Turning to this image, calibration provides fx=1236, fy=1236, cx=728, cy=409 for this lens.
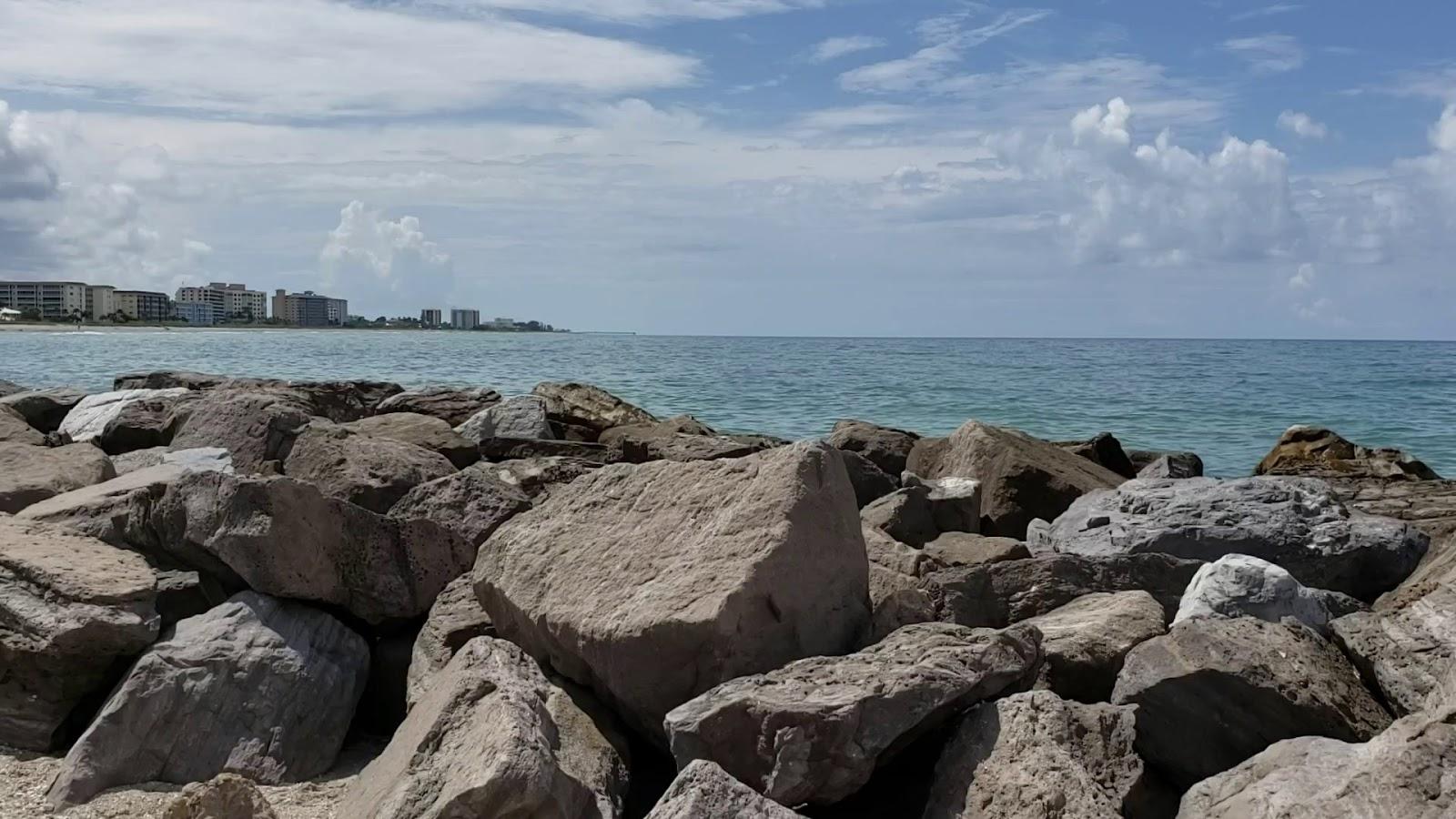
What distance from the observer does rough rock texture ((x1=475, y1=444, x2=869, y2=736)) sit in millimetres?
4051

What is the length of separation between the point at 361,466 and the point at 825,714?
12.7 ft

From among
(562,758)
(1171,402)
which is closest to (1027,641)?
(562,758)

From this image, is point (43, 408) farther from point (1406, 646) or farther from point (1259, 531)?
point (1406, 646)

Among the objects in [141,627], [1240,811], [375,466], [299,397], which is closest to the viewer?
[1240,811]

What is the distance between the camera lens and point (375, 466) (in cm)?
669

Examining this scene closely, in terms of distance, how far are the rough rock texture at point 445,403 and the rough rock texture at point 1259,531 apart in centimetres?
730

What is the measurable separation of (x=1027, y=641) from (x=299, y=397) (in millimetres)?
10037

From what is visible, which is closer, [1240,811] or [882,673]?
[1240,811]

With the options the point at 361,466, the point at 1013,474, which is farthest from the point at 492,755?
the point at 1013,474

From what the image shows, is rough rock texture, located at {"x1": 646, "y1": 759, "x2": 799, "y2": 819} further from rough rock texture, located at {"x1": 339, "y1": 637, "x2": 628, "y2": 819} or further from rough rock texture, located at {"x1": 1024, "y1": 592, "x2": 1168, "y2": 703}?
rough rock texture, located at {"x1": 1024, "y1": 592, "x2": 1168, "y2": 703}

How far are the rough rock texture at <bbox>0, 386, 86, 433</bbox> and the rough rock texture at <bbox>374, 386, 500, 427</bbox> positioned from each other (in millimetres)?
3011

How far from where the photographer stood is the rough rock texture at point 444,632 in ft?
15.6

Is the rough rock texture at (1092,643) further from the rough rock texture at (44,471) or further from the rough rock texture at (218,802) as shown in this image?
the rough rock texture at (44,471)

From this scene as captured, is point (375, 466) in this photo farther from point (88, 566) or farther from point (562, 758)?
point (562, 758)
